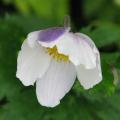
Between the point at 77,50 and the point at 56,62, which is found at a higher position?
the point at 77,50

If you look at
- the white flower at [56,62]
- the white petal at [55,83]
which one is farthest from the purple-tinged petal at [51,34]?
the white petal at [55,83]

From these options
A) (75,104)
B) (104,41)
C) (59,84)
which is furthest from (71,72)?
(104,41)

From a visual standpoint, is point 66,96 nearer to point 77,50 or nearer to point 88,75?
point 88,75

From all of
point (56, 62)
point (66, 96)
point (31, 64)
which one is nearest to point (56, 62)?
point (56, 62)

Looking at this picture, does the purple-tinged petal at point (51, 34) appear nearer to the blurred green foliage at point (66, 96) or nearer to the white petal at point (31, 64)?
the white petal at point (31, 64)

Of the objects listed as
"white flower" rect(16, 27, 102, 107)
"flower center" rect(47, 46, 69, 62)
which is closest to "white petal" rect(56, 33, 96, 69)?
"white flower" rect(16, 27, 102, 107)

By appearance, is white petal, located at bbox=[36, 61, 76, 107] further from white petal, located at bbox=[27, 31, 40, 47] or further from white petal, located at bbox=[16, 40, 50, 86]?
white petal, located at bbox=[27, 31, 40, 47]

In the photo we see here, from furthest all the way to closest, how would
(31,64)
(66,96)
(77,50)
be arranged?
(66,96), (31,64), (77,50)
